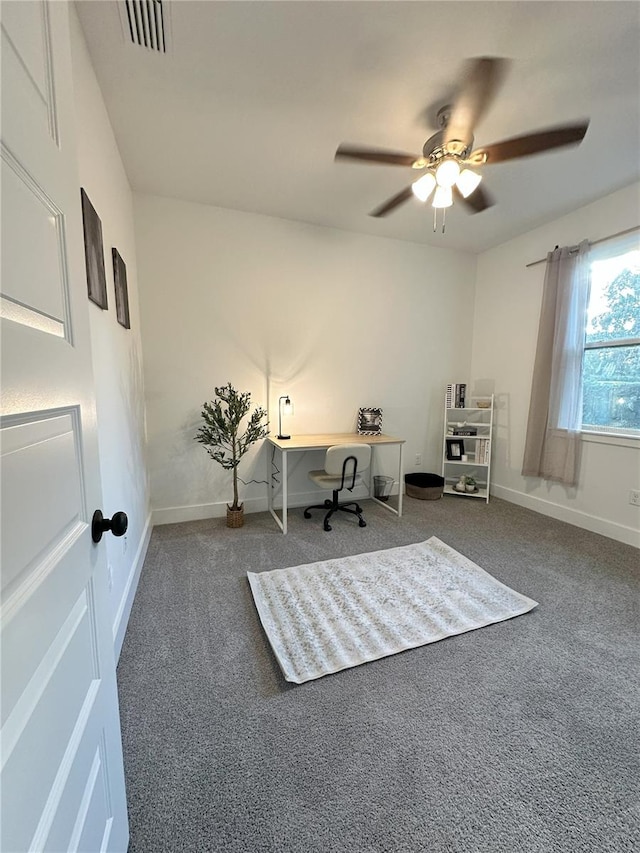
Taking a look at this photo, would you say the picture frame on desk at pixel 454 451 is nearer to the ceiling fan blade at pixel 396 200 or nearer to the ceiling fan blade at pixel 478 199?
the ceiling fan blade at pixel 478 199

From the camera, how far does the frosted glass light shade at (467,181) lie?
1.86m

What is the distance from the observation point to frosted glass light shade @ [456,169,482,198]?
186cm

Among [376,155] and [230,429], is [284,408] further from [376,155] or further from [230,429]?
[376,155]

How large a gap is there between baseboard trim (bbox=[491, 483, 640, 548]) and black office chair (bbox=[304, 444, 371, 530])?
179 centimetres

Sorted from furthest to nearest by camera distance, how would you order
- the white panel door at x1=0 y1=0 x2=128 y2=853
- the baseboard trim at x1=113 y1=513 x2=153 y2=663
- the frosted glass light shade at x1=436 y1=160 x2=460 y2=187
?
the frosted glass light shade at x1=436 y1=160 x2=460 y2=187
the baseboard trim at x1=113 y1=513 x2=153 y2=663
the white panel door at x1=0 y1=0 x2=128 y2=853

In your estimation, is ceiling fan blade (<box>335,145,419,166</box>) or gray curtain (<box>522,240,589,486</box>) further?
gray curtain (<box>522,240,589,486</box>)

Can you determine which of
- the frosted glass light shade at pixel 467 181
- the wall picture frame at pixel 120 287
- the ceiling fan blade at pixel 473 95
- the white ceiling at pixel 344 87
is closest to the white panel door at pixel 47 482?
the white ceiling at pixel 344 87

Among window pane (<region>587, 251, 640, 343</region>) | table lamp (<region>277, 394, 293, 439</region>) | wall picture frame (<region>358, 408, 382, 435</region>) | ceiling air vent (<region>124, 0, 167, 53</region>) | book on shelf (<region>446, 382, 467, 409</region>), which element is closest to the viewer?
ceiling air vent (<region>124, 0, 167, 53</region>)

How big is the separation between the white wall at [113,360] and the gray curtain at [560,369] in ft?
11.6

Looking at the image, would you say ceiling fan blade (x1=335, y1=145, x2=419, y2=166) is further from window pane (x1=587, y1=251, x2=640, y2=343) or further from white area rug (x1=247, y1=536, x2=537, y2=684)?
white area rug (x1=247, y1=536, x2=537, y2=684)

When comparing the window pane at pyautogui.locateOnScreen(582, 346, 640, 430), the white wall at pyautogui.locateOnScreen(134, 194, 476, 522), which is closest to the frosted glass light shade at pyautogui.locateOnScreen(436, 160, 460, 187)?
the white wall at pyautogui.locateOnScreen(134, 194, 476, 522)

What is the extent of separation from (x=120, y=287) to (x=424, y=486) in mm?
3382

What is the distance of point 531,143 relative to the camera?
5.57 ft

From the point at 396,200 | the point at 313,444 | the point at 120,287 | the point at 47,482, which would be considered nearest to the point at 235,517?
the point at 313,444
